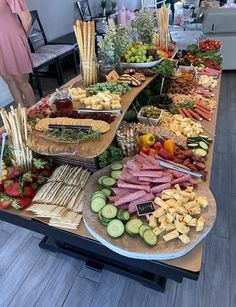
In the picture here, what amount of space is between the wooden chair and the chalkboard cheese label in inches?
141

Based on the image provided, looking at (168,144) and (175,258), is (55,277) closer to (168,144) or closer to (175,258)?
(175,258)

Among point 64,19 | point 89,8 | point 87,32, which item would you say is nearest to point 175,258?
point 87,32

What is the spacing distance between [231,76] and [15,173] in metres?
4.53

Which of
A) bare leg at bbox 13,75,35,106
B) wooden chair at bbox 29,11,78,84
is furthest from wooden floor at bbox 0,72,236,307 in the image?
wooden chair at bbox 29,11,78,84

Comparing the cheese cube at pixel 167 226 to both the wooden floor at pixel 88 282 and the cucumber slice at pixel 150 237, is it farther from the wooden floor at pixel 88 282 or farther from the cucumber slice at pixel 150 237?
the wooden floor at pixel 88 282

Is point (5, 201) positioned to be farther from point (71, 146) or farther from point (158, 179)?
point (158, 179)

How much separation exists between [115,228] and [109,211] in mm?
86

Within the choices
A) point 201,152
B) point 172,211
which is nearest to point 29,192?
point 172,211

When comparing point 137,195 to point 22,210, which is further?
point 22,210

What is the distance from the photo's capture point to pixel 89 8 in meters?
6.07

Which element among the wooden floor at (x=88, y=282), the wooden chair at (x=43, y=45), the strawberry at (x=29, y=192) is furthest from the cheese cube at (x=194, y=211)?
the wooden chair at (x=43, y=45)

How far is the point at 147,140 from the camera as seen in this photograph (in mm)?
1588

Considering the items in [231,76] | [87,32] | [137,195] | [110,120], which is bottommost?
[231,76]

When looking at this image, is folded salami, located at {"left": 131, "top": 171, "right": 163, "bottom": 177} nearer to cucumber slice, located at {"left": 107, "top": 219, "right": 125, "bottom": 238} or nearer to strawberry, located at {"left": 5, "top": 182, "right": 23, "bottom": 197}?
cucumber slice, located at {"left": 107, "top": 219, "right": 125, "bottom": 238}
